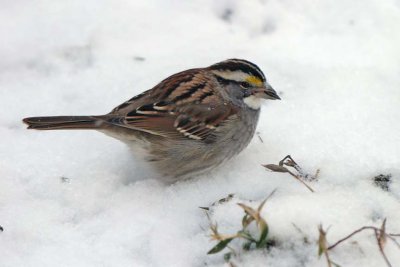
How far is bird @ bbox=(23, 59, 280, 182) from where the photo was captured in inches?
181

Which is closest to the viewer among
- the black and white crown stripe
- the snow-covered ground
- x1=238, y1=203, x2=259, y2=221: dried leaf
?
x1=238, y1=203, x2=259, y2=221: dried leaf

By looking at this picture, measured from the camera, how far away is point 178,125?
15.2ft

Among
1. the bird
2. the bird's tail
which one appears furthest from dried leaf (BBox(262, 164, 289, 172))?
the bird's tail

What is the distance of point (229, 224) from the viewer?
3.95 m

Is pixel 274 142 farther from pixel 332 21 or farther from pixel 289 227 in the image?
pixel 332 21

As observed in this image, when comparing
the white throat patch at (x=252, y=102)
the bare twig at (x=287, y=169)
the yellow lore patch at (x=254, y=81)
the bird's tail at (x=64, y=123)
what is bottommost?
the bird's tail at (x=64, y=123)

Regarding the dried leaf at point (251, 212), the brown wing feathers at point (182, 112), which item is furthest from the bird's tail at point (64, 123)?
the dried leaf at point (251, 212)

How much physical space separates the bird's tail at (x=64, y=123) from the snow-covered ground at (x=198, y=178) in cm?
33

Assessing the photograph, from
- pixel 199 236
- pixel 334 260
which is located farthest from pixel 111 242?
pixel 334 260

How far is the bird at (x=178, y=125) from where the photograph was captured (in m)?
4.61

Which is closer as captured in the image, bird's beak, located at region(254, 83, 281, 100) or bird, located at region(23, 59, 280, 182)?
bird, located at region(23, 59, 280, 182)

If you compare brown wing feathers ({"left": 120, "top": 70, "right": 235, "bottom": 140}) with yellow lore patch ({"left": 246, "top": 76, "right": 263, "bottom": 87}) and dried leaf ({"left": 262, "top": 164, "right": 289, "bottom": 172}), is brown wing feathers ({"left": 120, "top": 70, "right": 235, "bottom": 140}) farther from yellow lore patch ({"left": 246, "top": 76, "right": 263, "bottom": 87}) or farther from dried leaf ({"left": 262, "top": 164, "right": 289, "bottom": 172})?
dried leaf ({"left": 262, "top": 164, "right": 289, "bottom": 172})

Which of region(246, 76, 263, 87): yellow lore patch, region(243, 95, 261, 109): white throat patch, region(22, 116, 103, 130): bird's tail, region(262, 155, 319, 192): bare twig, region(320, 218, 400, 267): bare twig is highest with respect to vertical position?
Answer: region(246, 76, 263, 87): yellow lore patch

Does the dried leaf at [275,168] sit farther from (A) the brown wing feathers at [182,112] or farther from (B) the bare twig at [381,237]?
(B) the bare twig at [381,237]
